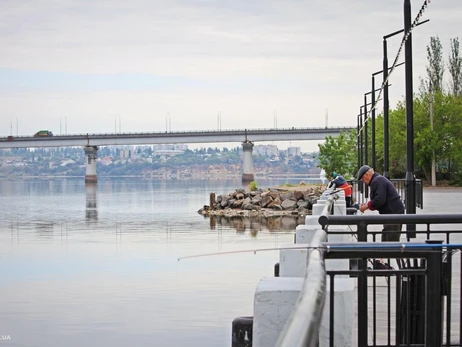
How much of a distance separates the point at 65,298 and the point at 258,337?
19.4 meters

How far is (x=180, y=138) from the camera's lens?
151m

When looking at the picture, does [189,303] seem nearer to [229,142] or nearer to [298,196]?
[298,196]

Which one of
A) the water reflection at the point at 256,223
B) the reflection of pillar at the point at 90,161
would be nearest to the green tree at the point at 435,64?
the water reflection at the point at 256,223

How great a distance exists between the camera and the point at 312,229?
9844mm

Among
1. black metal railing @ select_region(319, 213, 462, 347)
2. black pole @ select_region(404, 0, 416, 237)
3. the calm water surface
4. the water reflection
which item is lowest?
the water reflection

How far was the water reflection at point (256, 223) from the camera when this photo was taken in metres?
53.8

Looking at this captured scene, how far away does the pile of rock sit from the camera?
69688 millimetres

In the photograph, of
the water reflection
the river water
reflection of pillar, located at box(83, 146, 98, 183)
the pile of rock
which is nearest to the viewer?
the river water

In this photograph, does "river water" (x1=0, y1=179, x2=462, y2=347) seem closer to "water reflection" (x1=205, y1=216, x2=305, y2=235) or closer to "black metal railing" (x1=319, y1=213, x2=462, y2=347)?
"water reflection" (x1=205, y1=216, x2=305, y2=235)

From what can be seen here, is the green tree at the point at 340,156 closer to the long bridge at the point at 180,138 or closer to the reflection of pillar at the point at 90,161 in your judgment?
the long bridge at the point at 180,138

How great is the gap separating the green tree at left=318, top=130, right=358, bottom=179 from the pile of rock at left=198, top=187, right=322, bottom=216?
15707 mm

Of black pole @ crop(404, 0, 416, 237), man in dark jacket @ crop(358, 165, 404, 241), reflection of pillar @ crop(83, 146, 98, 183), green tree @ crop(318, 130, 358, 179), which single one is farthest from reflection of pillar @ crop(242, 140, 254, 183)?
man in dark jacket @ crop(358, 165, 404, 241)

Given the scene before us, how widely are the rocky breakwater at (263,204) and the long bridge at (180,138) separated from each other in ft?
205

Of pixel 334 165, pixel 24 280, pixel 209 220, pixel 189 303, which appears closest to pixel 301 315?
pixel 189 303
